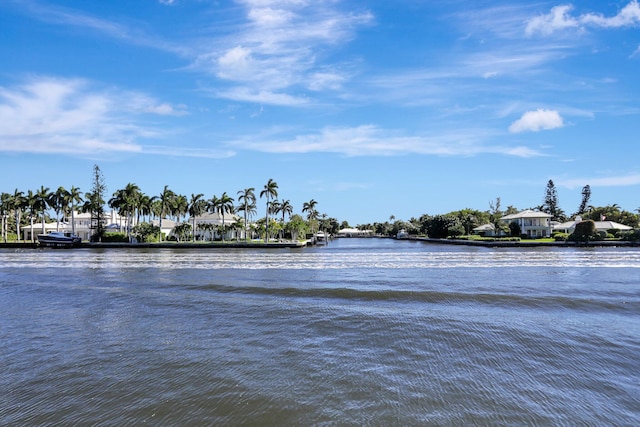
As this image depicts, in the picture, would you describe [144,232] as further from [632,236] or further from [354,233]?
[354,233]

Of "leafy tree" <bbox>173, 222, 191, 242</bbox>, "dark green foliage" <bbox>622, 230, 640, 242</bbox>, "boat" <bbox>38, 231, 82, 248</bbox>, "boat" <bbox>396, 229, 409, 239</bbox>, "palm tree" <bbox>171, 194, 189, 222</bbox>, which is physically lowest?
"boat" <bbox>396, 229, 409, 239</bbox>

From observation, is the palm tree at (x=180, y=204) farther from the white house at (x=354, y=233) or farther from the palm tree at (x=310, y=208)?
the white house at (x=354, y=233)

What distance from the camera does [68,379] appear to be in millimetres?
8555

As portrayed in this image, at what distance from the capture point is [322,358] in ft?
32.3

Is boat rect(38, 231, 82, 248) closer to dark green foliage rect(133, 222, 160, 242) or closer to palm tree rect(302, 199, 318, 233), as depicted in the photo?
dark green foliage rect(133, 222, 160, 242)

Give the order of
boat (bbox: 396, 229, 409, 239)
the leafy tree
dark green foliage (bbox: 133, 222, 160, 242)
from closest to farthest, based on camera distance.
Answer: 1. dark green foliage (bbox: 133, 222, 160, 242)
2. the leafy tree
3. boat (bbox: 396, 229, 409, 239)

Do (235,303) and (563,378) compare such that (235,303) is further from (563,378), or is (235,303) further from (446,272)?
(446,272)

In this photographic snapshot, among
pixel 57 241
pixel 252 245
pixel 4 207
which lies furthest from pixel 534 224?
pixel 4 207

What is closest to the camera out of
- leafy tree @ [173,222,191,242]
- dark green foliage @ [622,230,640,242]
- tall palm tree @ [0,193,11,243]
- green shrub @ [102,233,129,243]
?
dark green foliage @ [622,230,640,242]

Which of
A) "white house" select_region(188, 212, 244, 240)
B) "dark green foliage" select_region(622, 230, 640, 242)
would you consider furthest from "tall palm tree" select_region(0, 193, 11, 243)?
"dark green foliage" select_region(622, 230, 640, 242)

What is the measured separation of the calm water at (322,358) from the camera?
7.14m

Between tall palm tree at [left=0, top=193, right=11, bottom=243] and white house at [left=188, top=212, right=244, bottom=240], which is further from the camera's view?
white house at [left=188, top=212, right=244, bottom=240]

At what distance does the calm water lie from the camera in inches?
281

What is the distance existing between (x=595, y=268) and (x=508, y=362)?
28.0 metres
